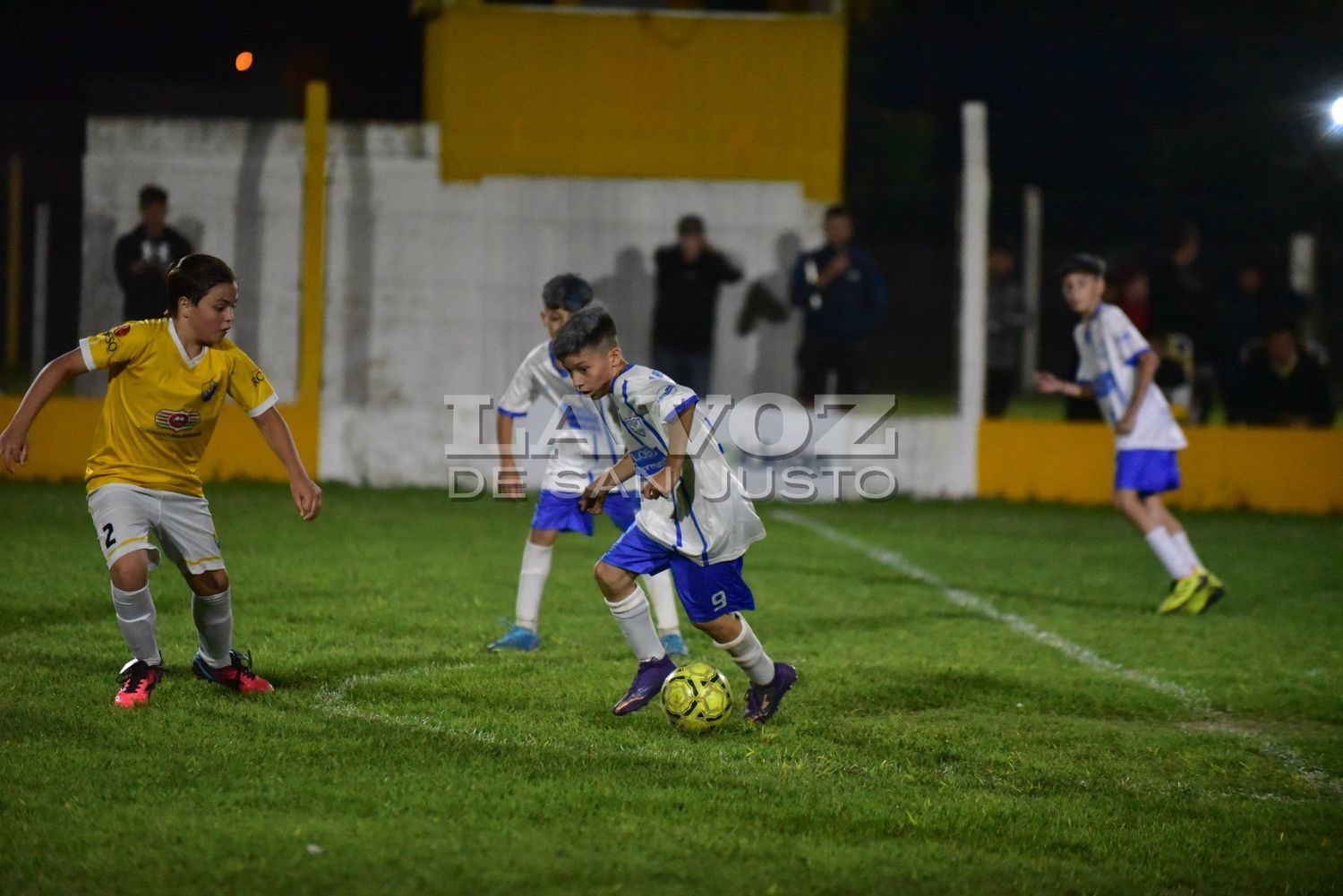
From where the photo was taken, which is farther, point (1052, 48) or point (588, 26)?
point (1052, 48)

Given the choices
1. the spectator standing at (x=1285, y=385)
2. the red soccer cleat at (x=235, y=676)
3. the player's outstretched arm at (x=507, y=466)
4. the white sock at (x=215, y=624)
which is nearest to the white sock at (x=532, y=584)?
the player's outstretched arm at (x=507, y=466)

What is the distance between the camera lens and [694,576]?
19.1ft

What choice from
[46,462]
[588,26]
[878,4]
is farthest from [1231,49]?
[46,462]

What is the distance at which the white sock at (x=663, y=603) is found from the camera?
7.35m

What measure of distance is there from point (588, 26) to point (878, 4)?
1001 inches

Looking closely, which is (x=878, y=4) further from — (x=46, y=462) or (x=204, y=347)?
(x=204, y=347)

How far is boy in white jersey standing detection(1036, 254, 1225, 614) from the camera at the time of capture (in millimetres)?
8836

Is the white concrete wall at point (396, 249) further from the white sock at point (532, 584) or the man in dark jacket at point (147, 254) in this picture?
the white sock at point (532, 584)

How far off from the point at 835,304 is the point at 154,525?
7931 millimetres

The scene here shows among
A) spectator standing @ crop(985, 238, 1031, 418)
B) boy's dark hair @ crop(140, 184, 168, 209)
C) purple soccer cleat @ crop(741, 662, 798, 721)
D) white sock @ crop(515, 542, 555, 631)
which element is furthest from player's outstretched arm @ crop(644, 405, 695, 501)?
spectator standing @ crop(985, 238, 1031, 418)

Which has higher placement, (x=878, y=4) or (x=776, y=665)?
(x=878, y=4)

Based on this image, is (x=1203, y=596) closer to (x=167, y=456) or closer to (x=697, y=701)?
(x=697, y=701)

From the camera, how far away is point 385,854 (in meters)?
4.31

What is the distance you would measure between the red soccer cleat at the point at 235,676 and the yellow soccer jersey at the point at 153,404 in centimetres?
64
